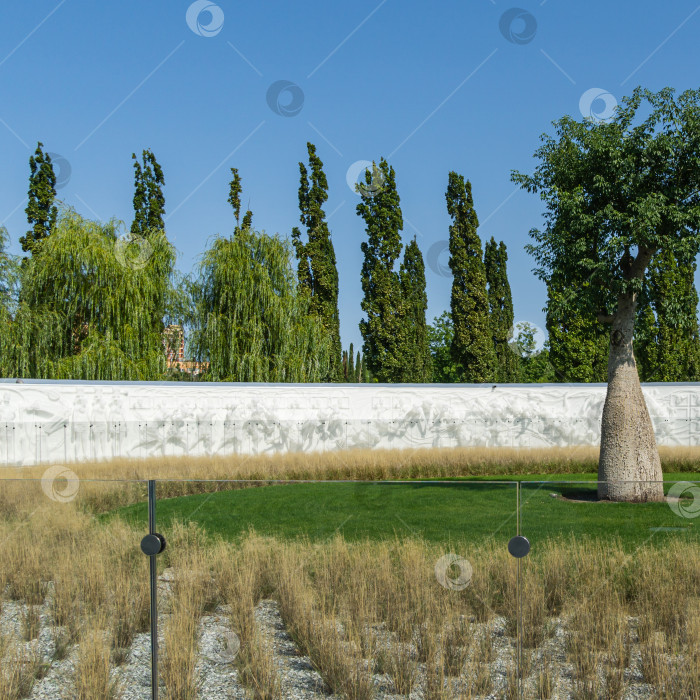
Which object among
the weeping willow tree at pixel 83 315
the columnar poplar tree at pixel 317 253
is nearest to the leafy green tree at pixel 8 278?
the weeping willow tree at pixel 83 315

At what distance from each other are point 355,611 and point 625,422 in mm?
8507

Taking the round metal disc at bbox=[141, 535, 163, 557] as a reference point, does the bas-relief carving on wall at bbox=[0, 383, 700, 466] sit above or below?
above

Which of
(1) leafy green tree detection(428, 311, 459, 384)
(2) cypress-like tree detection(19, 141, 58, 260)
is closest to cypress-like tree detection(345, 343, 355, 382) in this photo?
(1) leafy green tree detection(428, 311, 459, 384)

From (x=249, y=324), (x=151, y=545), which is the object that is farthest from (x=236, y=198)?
(x=151, y=545)

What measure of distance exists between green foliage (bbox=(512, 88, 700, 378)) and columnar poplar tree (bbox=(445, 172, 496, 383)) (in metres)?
22.5

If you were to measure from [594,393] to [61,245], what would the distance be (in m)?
16.4

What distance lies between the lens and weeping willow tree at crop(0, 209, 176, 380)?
21.4 m

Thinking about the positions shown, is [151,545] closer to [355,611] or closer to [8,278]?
[355,611]

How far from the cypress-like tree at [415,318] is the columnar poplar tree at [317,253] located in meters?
3.24

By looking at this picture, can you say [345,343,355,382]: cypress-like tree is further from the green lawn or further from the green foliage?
the green lawn

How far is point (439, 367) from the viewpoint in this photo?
171 feet

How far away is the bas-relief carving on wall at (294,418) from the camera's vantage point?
18.2 meters

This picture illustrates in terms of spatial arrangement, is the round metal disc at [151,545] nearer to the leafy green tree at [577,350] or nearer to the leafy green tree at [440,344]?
the leafy green tree at [577,350]

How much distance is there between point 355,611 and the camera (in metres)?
5.00
